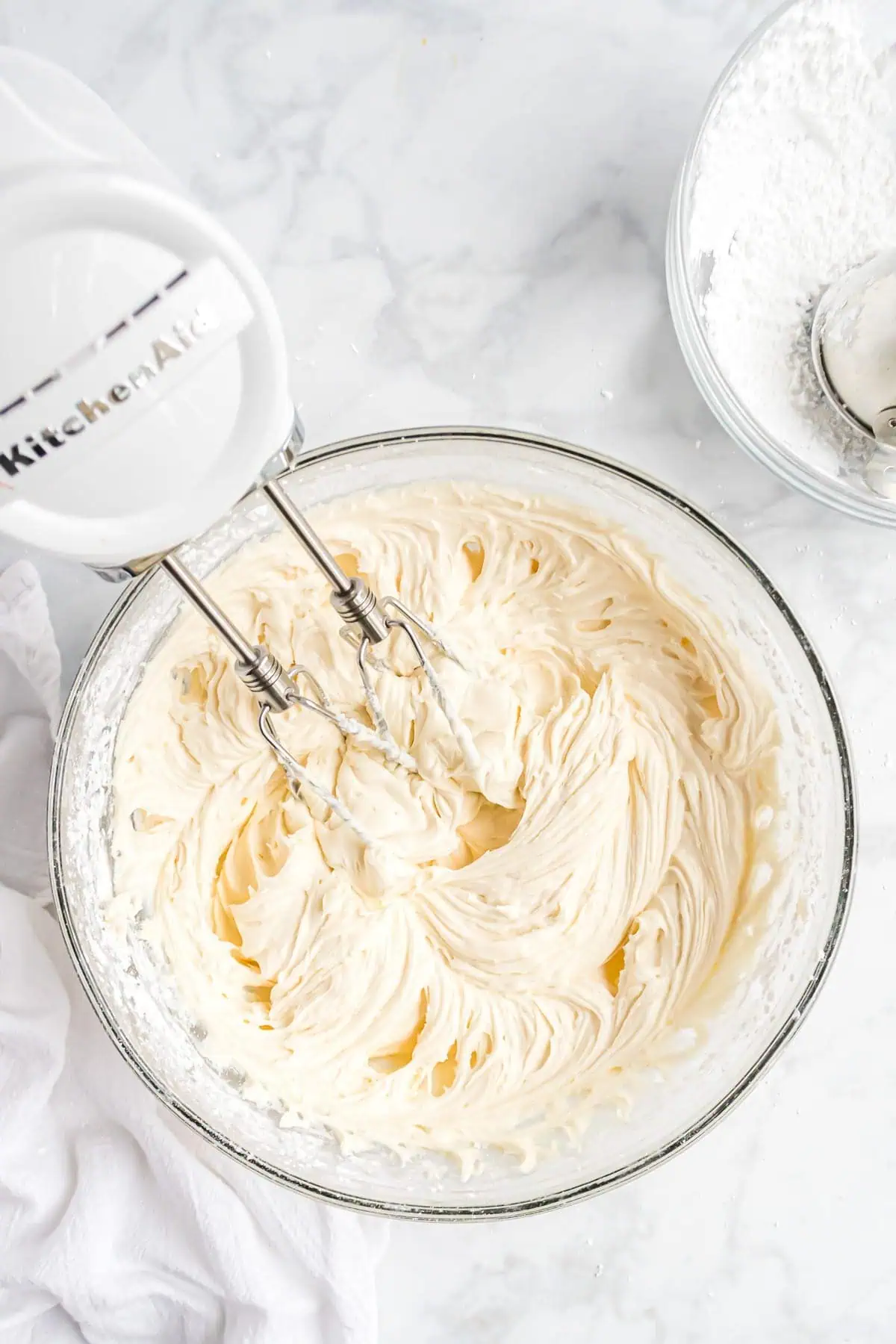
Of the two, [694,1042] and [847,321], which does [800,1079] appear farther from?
[847,321]

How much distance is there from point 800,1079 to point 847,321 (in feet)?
2.70

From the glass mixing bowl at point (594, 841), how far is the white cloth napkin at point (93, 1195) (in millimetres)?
92

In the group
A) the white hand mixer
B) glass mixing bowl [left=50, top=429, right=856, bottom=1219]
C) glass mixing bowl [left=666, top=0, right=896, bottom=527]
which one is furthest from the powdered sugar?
the white hand mixer

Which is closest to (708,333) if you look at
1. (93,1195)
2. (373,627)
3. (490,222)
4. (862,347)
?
(862,347)

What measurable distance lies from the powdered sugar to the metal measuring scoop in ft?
0.05

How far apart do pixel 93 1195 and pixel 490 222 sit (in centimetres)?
112

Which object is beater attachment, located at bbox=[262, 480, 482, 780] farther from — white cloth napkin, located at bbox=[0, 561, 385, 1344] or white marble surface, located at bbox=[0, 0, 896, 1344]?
white cloth napkin, located at bbox=[0, 561, 385, 1344]

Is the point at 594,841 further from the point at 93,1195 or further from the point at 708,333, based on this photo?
the point at 93,1195

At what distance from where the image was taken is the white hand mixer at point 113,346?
528 millimetres

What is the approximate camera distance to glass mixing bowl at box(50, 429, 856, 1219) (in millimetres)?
1044

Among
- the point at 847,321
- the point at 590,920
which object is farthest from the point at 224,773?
the point at 847,321

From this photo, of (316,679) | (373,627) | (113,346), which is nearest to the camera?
(113,346)

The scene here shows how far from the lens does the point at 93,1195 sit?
1125mm

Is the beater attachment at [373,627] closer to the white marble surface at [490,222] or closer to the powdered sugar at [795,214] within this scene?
the white marble surface at [490,222]
